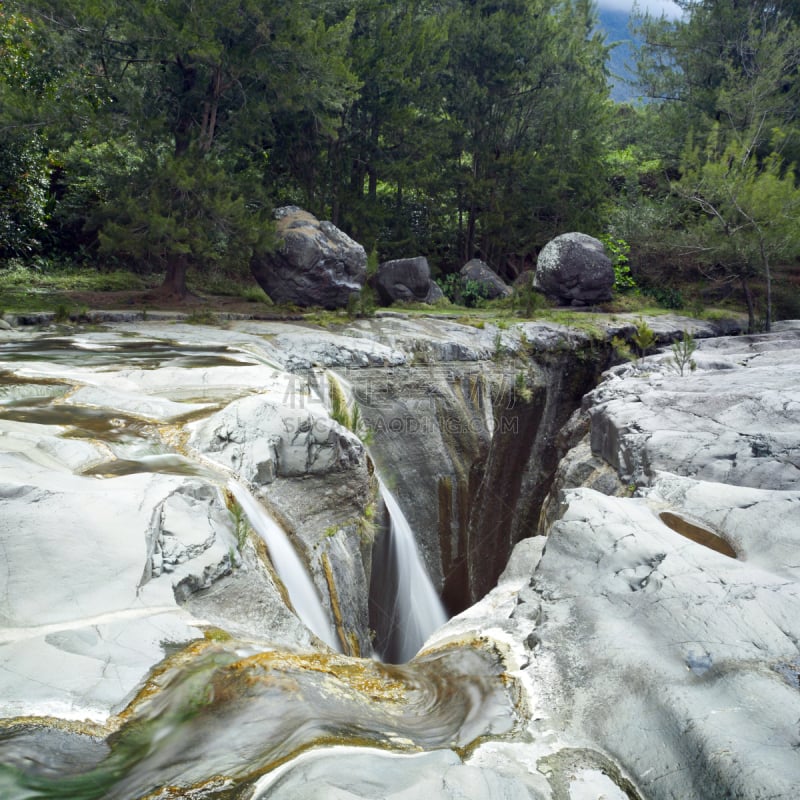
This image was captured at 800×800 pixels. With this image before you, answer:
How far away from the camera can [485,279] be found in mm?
16344

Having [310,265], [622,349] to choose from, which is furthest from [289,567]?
[622,349]

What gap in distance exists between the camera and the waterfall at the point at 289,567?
3875mm

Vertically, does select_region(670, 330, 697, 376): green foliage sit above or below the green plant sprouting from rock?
above

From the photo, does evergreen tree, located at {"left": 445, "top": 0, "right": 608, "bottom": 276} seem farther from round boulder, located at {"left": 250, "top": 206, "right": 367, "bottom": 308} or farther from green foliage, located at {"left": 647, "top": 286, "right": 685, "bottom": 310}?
round boulder, located at {"left": 250, "top": 206, "right": 367, "bottom": 308}

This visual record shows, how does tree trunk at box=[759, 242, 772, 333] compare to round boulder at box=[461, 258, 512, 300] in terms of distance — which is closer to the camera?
tree trunk at box=[759, 242, 772, 333]

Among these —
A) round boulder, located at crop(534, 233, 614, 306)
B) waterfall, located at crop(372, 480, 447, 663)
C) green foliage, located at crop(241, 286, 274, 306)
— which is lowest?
waterfall, located at crop(372, 480, 447, 663)

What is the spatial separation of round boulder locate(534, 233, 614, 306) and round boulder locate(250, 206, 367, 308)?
17.2 feet

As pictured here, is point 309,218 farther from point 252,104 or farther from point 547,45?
point 547,45

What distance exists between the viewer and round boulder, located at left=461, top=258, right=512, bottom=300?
1609 cm

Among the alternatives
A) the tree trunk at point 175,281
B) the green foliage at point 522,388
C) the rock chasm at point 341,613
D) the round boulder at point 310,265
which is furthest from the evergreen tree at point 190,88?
the green foliage at point 522,388

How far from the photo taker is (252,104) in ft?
38.3

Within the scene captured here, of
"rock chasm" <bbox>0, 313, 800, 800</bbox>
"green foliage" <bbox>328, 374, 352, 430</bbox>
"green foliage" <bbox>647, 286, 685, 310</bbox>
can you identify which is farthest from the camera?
"green foliage" <bbox>647, 286, 685, 310</bbox>

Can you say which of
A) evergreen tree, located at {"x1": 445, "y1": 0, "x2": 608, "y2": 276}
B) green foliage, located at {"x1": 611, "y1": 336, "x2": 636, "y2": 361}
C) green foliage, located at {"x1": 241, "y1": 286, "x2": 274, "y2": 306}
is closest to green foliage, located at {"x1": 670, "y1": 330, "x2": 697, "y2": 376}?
green foliage, located at {"x1": 611, "y1": 336, "x2": 636, "y2": 361}

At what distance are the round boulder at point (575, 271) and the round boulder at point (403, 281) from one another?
3.20 m
